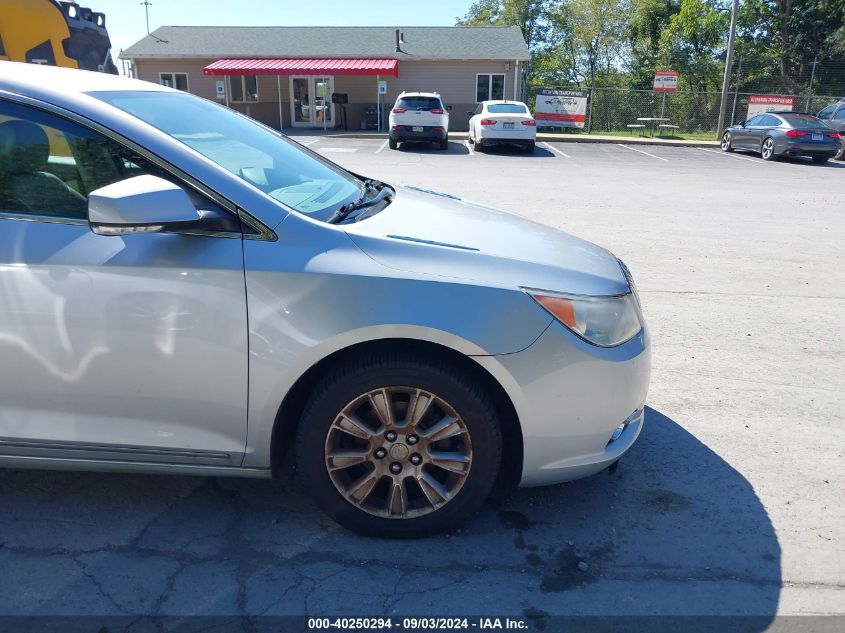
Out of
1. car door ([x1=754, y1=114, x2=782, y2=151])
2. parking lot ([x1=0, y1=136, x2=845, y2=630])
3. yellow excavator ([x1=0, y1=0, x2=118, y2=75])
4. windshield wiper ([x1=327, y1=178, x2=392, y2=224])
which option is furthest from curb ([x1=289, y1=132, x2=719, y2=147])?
windshield wiper ([x1=327, y1=178, x2=392, y2=224])

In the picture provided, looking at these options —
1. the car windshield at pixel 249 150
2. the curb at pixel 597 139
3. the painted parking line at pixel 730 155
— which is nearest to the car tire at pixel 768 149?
the painted parking line at pixel 730 155

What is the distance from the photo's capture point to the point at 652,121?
29984 mm

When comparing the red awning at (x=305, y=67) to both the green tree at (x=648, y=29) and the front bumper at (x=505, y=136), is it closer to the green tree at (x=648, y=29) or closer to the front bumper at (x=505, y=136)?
the front bumper at (x=505, y=136)

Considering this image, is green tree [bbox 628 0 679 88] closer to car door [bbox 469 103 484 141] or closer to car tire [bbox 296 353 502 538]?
car door [bbox 469 103 484 141]

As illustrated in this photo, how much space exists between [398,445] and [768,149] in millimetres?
21615

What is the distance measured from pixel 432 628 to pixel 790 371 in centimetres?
344

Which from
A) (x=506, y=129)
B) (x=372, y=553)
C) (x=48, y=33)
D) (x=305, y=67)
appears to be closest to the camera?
(x=372, y=553)

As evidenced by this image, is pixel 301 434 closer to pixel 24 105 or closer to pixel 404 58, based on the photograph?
pixel 24 105

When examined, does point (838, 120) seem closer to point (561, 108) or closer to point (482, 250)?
point (561, 108)

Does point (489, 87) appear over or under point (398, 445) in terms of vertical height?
over

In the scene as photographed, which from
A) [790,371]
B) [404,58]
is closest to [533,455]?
[790,371]

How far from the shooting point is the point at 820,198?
43.4ft

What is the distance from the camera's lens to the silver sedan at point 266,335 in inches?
102

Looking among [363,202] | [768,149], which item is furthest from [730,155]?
[363,202]
